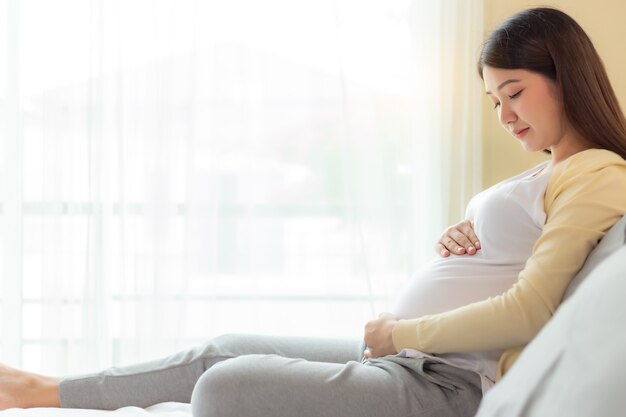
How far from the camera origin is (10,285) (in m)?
2.80

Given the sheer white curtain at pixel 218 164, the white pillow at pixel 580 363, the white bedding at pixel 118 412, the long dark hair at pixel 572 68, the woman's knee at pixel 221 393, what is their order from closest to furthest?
1. the white pillow at pixel 580 363
2. the woman's knee at pixel 221 393
3. the white bedding at pixel 118 412
4. the long dark hair at pixel 572 68
5. the sheer white curtain at pixel 218 164

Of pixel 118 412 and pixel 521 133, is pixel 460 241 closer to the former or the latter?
pixel 521 133

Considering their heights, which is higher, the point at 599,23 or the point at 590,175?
the point at 599,23

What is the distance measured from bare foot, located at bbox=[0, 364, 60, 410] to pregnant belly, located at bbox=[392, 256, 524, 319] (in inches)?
27.2

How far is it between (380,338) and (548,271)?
330 millimetres

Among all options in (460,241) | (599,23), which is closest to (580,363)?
(460,241)

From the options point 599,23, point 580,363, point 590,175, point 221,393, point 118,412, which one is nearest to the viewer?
point 580,363

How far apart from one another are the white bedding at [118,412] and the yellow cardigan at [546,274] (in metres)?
0.46

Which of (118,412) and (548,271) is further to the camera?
(118,412)

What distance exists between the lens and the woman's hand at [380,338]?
148cm

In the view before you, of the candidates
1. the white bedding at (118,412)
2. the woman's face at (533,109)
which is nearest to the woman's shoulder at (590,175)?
the woman's face at (533,109)

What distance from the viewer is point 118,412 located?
1.50 metres

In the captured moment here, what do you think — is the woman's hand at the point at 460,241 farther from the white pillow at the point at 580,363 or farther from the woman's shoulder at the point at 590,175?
the white pillow at the point at 580,363

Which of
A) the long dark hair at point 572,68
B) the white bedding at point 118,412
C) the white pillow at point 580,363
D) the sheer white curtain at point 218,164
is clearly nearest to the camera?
the white pillow at point 580,363
